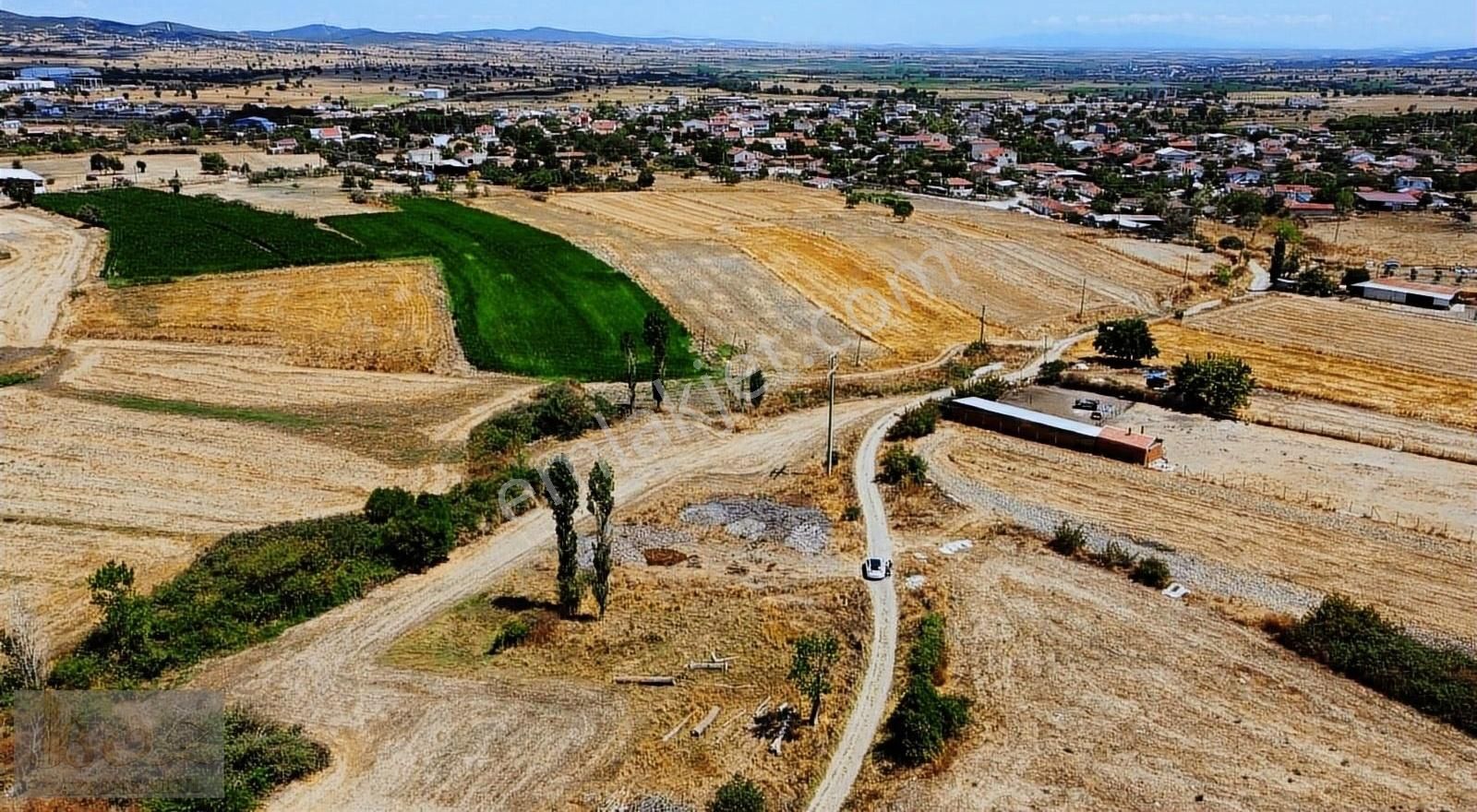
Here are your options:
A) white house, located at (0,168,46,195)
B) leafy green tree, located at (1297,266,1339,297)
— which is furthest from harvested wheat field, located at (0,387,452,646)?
Result: white house, located at (0,168,46,195)

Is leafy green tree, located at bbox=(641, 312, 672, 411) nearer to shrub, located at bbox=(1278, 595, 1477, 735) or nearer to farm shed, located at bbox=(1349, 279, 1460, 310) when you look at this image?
shrub, located at bbox=(1278, 595, 1477, 735)

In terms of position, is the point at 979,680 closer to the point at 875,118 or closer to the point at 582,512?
the point at 582,512

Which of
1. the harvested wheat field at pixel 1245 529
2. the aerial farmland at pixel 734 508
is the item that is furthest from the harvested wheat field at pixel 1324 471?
the harvested wheat field at pixel 1245 529

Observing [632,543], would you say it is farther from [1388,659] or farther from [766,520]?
[1388,659]

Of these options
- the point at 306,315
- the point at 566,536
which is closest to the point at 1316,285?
the point at 566,536

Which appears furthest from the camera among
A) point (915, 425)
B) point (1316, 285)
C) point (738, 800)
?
point (1316, 285)

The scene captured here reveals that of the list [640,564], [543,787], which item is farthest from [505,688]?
[640,564]
